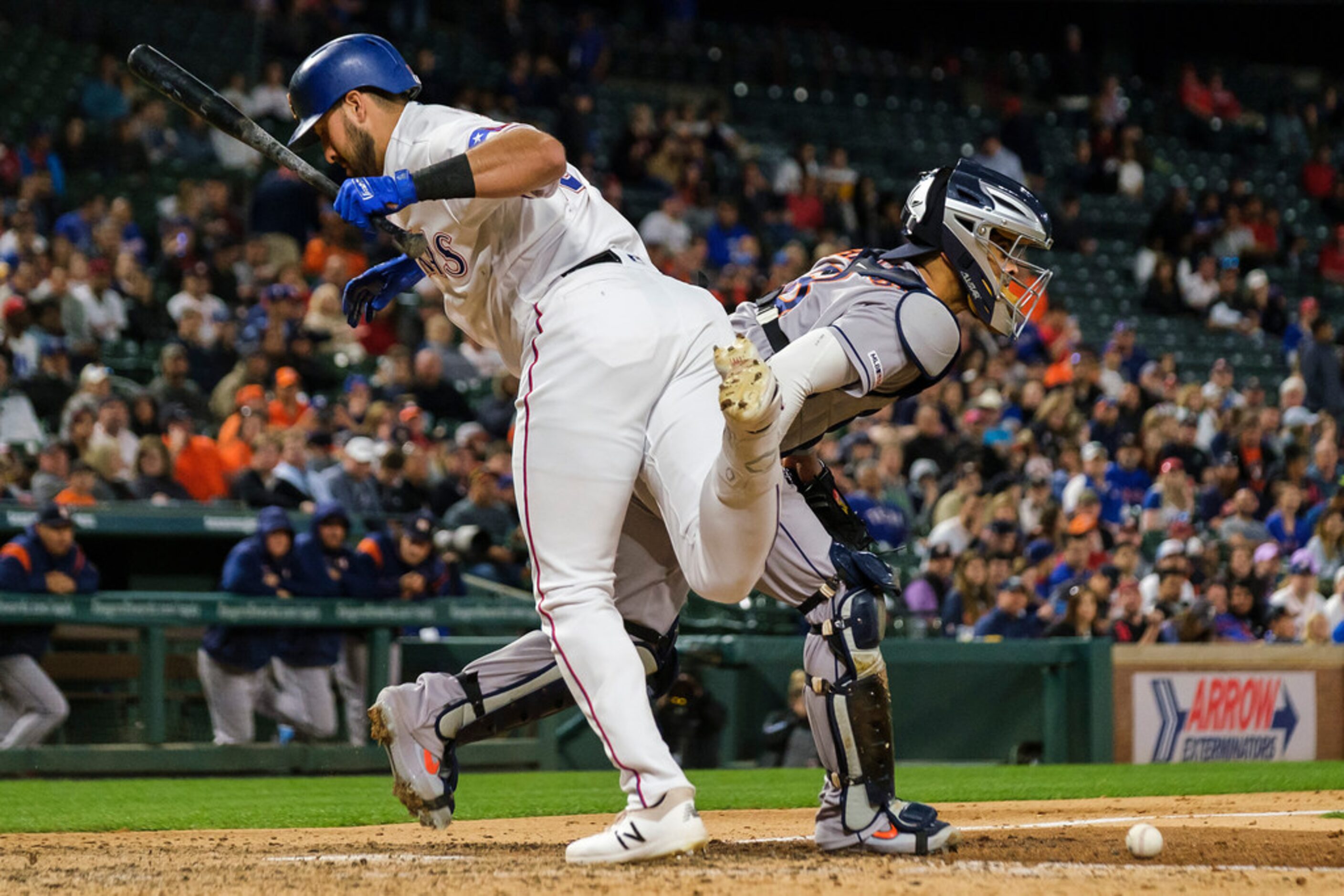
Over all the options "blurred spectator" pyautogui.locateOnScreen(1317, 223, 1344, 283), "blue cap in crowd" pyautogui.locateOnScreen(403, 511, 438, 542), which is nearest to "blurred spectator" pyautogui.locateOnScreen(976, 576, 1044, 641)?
"blue cap in crowd" pyautogui.locateOnScreen(403, 511, 438, 542)

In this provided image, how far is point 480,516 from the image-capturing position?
10.5m

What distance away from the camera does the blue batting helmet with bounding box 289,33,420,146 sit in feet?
13.3

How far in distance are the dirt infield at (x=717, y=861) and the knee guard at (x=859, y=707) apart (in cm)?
15

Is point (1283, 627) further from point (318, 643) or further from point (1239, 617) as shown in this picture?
point (318, 643)

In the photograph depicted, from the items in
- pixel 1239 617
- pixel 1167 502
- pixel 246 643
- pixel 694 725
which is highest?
pixel 1167 502

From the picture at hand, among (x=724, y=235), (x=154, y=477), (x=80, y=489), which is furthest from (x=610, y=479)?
(x=724, y=235)

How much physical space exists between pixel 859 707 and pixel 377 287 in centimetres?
161

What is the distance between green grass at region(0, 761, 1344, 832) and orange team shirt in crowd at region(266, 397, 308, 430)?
300 centimetres

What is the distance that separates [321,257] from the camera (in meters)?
13.5

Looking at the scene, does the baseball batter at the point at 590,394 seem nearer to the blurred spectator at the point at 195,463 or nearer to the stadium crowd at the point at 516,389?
the stadium crowd at the point at 516,389

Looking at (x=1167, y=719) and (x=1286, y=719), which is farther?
(x=1286, y=719)

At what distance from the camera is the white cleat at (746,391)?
135 inches

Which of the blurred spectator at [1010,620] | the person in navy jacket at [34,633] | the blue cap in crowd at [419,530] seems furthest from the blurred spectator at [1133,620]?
the person in navy jacket at [34,633]

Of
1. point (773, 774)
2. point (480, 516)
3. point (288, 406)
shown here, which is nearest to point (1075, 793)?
point (773, 774)
